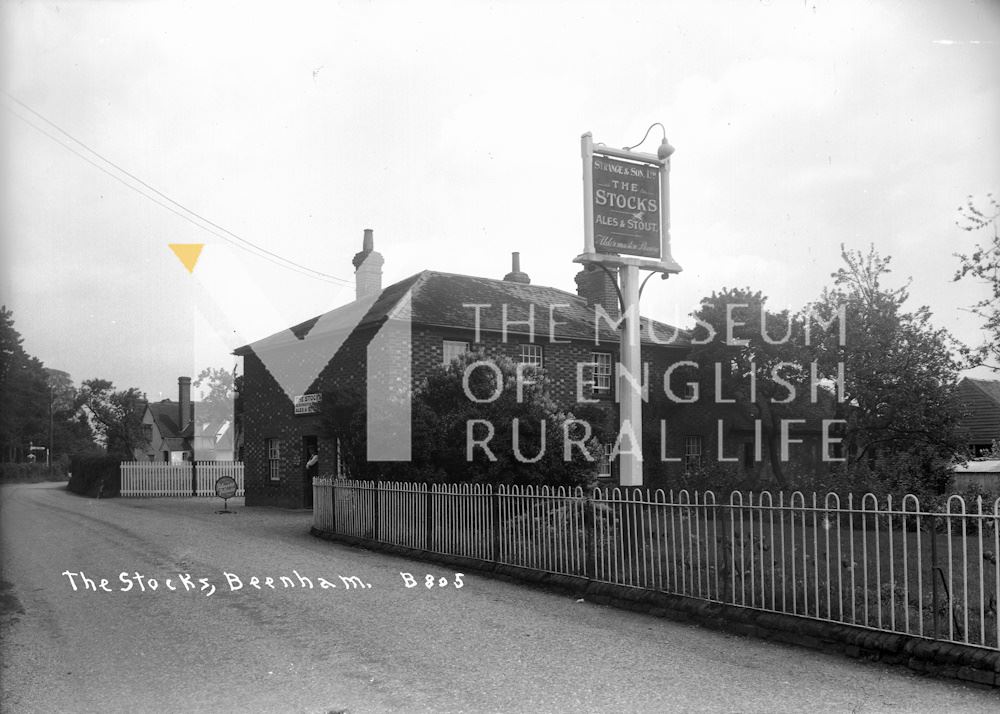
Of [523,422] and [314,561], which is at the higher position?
[523,422]

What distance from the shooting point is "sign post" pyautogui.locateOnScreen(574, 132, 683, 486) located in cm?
1418

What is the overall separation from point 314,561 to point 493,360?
6.28m

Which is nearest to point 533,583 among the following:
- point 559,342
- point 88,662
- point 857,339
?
point 88,662

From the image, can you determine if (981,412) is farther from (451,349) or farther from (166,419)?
(166,419)

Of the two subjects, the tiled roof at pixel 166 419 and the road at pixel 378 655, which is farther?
the tiled roof at pixel 166 419

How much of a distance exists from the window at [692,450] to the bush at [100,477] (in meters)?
23.7

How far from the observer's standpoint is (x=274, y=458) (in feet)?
94.0

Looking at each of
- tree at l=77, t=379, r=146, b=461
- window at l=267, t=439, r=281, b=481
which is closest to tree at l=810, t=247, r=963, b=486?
window at l=267, t=439, r=281, b=481

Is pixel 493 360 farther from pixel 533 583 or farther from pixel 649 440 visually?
pixel 649 440

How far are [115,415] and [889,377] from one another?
39.1m

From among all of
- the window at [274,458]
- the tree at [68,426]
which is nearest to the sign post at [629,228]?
the window at [274,458]

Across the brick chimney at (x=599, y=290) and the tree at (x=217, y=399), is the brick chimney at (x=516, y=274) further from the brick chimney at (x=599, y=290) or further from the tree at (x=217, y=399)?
the tree at (x=217, y=399)

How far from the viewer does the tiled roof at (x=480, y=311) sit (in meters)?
23.9

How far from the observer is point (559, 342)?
2558 centimetres
